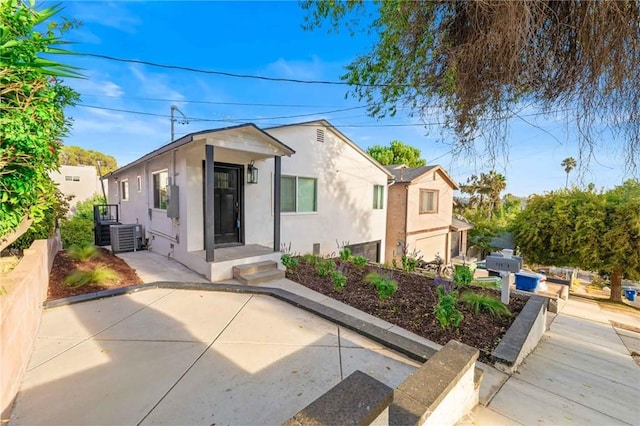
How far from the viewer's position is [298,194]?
30.2ft

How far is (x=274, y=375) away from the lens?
2.57 m

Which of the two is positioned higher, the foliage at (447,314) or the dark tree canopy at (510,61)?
the dark tree canopy at (510,61)

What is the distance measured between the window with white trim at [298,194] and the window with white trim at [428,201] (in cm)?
775

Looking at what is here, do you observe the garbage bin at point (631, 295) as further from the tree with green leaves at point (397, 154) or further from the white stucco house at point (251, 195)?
the tree with green leaves at point (397, 154)

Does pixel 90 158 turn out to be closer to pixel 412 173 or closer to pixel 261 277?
pixel 412 173

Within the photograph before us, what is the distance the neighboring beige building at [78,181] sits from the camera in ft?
73.3

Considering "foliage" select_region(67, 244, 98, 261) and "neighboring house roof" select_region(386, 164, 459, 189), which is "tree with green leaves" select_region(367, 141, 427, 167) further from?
"foliage" select_region(67, 244, 98, 261)

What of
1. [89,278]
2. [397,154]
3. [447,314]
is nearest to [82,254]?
[89,278]

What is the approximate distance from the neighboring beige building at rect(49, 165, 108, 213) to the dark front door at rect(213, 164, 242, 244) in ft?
72.5

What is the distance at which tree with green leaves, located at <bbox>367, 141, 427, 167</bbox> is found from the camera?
25.2m

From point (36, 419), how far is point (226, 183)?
232 inches

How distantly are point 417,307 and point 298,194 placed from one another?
5.63 m

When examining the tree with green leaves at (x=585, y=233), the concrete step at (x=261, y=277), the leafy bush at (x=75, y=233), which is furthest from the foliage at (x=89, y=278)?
the tree with green leaves at (x=585, y=233)

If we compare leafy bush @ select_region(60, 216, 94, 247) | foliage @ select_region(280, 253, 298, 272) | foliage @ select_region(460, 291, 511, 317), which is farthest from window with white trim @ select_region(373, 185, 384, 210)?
leafy bush @ select_region(60, 216, 94, 247)
